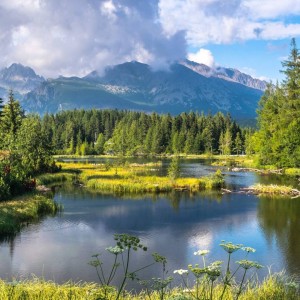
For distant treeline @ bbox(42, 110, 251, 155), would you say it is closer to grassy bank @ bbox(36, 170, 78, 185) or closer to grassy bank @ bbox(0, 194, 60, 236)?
grassy bank @ bbox(36, 170, 78, 185)

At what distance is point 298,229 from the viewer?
1421 inches

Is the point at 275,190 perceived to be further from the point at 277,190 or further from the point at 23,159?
the point at 23,159

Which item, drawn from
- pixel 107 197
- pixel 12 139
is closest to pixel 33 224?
pixel 107 197

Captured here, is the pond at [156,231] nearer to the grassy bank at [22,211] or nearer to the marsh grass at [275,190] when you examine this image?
the grassy bank at [22,211]

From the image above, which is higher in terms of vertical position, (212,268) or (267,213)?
(212,268)

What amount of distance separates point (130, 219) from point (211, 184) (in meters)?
25.6

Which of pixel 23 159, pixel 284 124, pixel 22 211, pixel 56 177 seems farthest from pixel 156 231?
pixel 284 124

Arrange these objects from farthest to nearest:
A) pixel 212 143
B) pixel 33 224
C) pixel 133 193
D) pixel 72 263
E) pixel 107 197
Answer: pixel 212 143 < pixel 133 193 < pixel 107 197 < pixel 33 224 < pixel 72 263

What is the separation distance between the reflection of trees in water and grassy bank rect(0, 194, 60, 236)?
20933 millimetres

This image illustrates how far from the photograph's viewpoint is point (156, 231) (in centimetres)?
3478

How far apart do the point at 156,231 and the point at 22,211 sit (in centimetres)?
1279

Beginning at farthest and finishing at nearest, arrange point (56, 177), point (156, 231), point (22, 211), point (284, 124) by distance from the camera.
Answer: point (284, 124) → point (56, 177) → point (22, 211) → point (156, 231)

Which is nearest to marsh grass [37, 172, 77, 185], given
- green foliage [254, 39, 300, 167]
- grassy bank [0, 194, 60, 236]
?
grassy bank [0, 194, 60, 236]

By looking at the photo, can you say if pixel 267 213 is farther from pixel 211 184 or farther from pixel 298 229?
pixel 211 184
